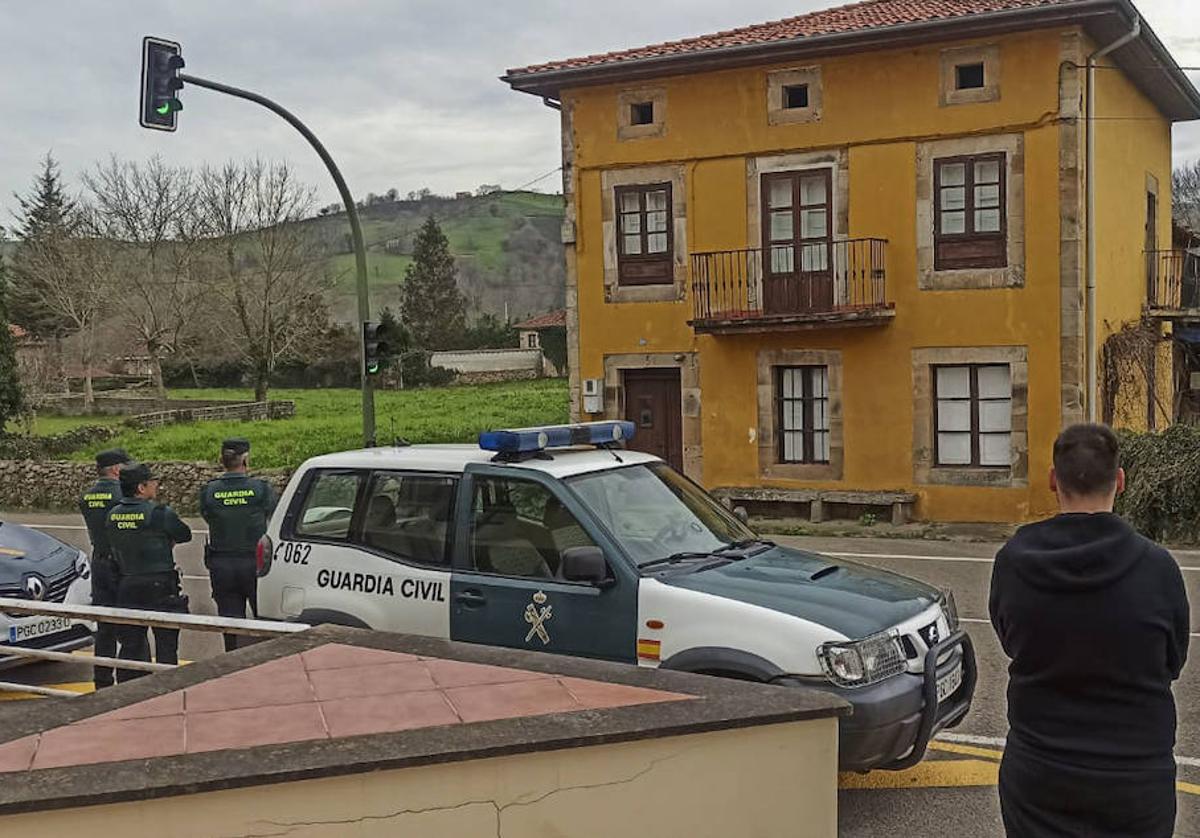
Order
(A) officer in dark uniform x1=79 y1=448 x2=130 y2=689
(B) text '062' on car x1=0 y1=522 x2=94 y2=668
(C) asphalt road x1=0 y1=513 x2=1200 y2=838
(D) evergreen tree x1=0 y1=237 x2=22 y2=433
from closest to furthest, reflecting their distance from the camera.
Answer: (C) asphalt road x1=0 y1=513 x2=1200 y2=838
(B) text '062' on car x1=0 y1=522 x2=94 y2=668
(A) officer in dark uniform x1=79 y1=448 x2=130 y2=689
(D) evergreen tree x1=0 y1=237 x2=22 y2=433

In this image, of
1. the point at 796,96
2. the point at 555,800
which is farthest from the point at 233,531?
the point at 796,96

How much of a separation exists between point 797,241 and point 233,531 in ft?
42.0

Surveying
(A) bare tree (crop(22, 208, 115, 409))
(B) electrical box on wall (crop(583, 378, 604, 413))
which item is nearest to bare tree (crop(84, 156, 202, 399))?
(A) bare tree (crop(22, 208, 115, 409))

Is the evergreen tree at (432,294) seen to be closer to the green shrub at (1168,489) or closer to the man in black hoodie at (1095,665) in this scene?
the green shrub at (1168,489)

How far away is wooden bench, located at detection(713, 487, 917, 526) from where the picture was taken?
18.5 meters

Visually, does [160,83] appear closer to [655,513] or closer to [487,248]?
[655,513]

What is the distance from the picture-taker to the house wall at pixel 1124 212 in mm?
18578

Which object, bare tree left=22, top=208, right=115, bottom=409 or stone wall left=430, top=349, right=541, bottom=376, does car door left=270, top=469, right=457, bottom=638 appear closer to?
bare tree left=22, top=208, right=115, bottom=409

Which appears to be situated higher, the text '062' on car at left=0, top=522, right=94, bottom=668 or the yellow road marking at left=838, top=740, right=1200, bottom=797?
the text '062' on car at left=0, top=522, right=94, bottom=668

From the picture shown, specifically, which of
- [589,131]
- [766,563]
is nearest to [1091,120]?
[589,131]

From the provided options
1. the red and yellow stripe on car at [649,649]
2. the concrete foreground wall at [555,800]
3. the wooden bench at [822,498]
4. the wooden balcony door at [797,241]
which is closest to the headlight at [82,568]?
the red and yellow stripe on car at [649,649]

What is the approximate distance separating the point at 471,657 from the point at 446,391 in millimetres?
44726

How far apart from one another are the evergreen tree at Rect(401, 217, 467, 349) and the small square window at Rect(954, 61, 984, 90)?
5497cm

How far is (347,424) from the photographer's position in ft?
118
